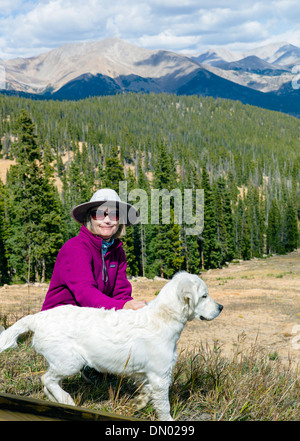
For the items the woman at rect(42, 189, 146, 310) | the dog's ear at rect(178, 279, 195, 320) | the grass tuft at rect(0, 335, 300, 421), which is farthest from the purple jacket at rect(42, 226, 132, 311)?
the grass tuft at rect(0, 335, 300, 421)

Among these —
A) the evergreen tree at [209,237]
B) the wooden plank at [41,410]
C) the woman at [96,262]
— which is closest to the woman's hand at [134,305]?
the woman at [96,262]

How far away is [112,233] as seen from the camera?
14.2 feet

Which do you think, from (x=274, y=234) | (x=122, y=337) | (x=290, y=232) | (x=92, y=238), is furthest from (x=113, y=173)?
(x=290, y=232)

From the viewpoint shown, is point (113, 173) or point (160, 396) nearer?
point (160, 396)

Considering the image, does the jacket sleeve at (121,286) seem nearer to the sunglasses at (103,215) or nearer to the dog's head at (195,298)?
the sunglasses at (103,215)

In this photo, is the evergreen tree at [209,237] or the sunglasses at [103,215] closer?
the sunglasses at [103,215]

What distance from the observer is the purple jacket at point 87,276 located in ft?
12.0

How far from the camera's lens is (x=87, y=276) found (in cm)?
373

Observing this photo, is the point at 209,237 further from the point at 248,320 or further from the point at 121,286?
the point at 121,286

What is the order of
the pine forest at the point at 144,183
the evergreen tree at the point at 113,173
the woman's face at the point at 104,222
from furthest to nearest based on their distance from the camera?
the evergreen tree at the point at 113,173 → the pine forest at the point at 144,183 → the woman's face at the point at 104,222

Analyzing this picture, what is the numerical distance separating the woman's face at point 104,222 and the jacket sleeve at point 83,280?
1.43ft

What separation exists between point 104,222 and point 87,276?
797 millimetres

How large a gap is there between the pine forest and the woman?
28.2m
